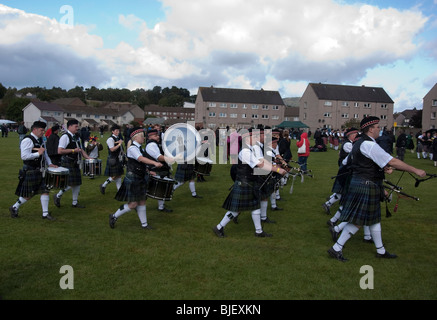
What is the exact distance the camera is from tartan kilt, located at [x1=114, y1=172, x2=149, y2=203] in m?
6.77

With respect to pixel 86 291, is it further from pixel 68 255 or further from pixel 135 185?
pixel 135 185

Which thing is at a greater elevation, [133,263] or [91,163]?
[91,163]

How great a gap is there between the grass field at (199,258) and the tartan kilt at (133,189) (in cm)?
68

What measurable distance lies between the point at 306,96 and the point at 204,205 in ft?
217

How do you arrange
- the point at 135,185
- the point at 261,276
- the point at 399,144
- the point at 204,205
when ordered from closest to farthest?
the point at 261,276 → the point at 135,185 → the point at 204,205 → the point at 399,144

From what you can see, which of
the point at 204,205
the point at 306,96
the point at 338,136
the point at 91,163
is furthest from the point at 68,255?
the point at 306,96

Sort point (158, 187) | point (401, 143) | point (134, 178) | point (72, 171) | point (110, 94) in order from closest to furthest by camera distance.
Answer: point (134, 178), point (158, 187), point (72, 171), point (401, 143), point (110, 94)

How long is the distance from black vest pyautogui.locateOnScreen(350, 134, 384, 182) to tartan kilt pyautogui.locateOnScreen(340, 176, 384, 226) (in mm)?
84

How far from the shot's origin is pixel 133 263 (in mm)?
5262

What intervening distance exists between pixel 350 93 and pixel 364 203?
68.7 m

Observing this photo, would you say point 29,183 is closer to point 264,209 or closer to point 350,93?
point 264,209

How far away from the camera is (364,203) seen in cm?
539

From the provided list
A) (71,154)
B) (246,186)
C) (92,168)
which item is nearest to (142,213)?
(246,186)

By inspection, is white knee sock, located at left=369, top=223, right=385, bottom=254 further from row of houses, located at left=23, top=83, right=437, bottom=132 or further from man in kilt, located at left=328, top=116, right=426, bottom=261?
row of houses, located at left=23, top=83, right=437, bottom=132
